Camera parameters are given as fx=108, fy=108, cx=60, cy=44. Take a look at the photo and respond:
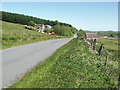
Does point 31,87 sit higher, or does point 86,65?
point 86,65

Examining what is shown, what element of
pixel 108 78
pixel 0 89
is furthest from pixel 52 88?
pixel 108 78

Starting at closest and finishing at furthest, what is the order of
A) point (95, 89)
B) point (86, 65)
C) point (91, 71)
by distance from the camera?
1. point (95, 89)
2. point (91, 71)
3. point (86, 65)

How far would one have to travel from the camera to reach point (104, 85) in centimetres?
584

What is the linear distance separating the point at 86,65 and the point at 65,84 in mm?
3049

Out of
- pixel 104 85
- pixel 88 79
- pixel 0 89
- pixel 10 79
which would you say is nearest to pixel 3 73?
pixel 10 79

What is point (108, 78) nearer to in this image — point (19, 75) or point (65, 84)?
point (65, 84)

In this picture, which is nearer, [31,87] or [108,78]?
[31,87]

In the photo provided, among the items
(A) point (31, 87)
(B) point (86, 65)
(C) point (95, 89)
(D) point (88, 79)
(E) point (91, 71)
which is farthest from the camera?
(B) point (86, 65)

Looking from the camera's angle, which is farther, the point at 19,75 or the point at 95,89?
the point at 19,75

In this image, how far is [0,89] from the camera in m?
5.67

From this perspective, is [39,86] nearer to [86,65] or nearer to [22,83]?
[22,83]

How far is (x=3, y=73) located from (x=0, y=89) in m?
2.12

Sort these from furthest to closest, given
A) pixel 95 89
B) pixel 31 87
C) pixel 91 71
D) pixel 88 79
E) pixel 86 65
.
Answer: pixel 86 65 → pixel 91 71 → pixel 88 79 → pixel 31 87 → pixel 95 89

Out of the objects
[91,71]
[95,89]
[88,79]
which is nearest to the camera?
[95,89]
